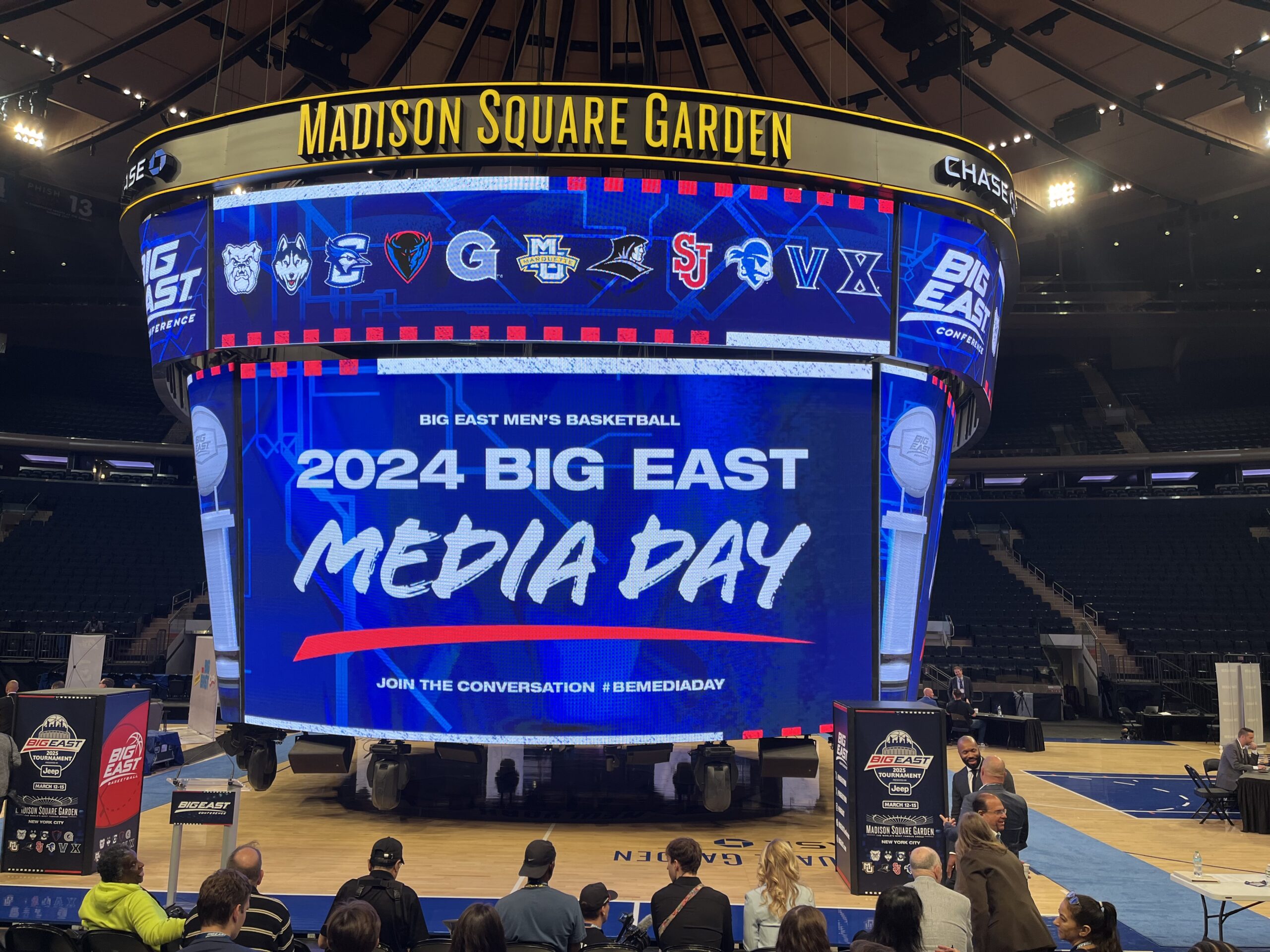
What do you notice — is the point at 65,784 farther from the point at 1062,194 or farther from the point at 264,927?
the point at 1062,194

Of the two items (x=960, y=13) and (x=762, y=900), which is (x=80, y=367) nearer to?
(x=960, y=13)

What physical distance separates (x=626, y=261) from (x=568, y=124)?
1.99m

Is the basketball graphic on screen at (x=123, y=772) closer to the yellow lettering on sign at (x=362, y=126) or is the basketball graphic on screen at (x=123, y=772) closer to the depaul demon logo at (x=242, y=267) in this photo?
the depaul demon logo at (x=242, y=267)

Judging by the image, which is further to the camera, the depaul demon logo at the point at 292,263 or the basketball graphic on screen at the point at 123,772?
the depaul demon logo at the point at 292,263

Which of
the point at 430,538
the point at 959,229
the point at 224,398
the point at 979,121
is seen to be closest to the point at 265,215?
the point at 224,398

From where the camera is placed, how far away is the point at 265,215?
14320mm

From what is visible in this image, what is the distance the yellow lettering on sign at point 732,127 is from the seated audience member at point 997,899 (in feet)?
32.4

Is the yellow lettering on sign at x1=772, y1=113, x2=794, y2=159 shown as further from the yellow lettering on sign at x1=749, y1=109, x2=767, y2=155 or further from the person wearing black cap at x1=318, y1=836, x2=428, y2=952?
the person wearing black cap at x1=318, y1=836, x2=428, y2=952

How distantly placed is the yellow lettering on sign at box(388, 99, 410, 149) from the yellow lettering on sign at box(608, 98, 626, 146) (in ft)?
9.26

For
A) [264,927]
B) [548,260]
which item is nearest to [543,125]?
[548,260]

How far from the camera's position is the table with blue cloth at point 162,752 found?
1861cm

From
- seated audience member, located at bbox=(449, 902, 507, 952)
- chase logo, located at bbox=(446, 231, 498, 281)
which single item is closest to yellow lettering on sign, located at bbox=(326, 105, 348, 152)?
chase logo, located at bbox=(446, 231, 498, 281)

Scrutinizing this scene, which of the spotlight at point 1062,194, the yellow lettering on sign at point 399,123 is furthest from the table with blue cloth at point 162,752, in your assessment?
the spotlight at point 1062,194

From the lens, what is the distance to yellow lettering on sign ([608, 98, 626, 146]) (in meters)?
13.5
